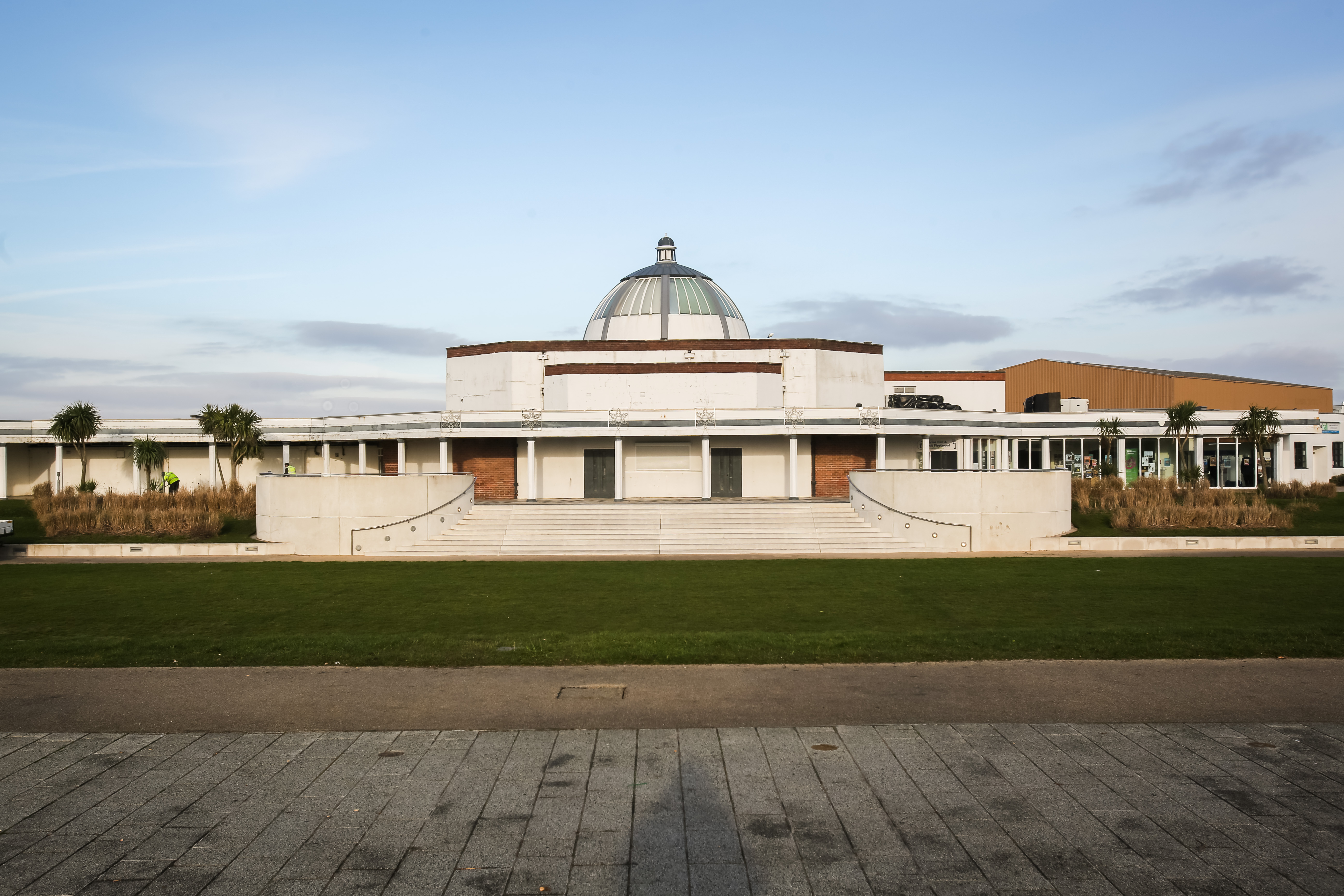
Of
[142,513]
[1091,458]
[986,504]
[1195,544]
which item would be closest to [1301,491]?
[1091,458]

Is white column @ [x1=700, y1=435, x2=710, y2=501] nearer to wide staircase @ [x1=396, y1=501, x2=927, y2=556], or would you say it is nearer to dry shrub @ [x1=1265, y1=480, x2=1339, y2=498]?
wide staircase @ [x1=396, y1=501, x2=927, y2=556]

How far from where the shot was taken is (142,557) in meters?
27.4

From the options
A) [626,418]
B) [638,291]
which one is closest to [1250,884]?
[626,418]

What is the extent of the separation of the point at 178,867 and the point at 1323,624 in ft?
51.0

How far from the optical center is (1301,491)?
41438 millimetres

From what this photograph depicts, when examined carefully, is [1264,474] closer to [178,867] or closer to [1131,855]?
[1131,855]

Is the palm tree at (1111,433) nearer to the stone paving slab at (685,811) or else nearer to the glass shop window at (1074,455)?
the glass shop window at (1074,455)

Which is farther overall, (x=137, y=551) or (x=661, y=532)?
(x=661, y=532)

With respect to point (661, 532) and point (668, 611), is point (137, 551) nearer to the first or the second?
point (661, 532)

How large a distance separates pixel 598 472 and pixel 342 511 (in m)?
13.2

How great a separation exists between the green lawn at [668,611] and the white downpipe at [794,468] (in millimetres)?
12700

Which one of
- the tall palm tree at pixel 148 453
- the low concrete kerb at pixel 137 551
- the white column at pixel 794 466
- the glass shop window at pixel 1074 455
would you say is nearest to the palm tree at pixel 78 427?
the tall palm tree at pixel 148 453

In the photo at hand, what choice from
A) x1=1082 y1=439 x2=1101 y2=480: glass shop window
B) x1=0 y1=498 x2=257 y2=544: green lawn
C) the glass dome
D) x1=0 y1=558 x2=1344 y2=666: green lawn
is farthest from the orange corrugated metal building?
x1=0 y1=498 x2=257 y2=544: green lawn

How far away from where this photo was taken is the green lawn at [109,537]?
98.9ft
